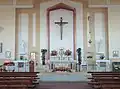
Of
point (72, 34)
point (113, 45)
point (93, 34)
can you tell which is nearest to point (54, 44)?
point (72, 34)

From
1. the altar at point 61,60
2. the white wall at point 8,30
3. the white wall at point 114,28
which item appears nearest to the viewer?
the altar at point 61,60

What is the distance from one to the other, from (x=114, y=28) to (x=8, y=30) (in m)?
6.21

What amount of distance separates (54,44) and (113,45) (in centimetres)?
345

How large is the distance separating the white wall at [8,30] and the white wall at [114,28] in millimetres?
5675

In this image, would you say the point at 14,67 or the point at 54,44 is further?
the point at 54,44

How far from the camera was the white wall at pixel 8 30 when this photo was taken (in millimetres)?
15281

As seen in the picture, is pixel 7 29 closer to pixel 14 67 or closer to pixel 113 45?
pixel 14 67

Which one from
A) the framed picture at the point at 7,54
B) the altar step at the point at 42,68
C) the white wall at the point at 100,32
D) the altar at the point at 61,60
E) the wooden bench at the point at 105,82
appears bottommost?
the altar step at the point at 42,68

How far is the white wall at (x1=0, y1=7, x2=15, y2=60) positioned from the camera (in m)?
15.3

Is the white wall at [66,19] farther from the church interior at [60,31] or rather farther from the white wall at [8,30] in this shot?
the white wall at [8,30]

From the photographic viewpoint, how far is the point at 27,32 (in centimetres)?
1566

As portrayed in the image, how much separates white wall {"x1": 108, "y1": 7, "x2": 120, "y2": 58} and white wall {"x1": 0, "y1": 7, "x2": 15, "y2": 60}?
567cm

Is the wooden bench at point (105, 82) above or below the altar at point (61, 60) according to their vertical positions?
below

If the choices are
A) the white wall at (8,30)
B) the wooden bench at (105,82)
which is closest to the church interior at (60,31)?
the white wall at (8,30)
